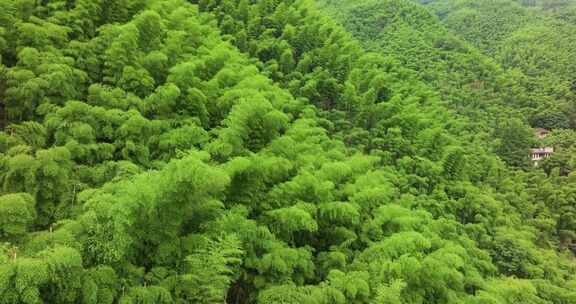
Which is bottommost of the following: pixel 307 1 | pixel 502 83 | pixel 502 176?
pixel 502 176

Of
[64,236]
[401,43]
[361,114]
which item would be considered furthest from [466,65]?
[64,236]

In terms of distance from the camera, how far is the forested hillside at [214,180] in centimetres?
395

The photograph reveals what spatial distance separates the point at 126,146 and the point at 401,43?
2650cm

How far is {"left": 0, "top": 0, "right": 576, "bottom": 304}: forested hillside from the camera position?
156 inches

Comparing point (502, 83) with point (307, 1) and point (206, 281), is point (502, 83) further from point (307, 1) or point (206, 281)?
point (206, 281)

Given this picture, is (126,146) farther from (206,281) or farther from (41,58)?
(206,281)

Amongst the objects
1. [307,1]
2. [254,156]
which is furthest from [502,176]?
[254,156]

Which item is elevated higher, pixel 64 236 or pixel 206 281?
pixel 64 236

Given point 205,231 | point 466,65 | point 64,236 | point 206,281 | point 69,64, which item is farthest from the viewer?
point 466,65

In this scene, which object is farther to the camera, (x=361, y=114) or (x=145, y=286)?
(x=361, y=114)

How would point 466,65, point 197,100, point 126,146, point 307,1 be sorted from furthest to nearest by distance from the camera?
point 466,65, point 307,1, point 197,100, point 126,146

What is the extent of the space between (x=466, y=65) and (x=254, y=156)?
2625cm

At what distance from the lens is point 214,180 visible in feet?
13.5

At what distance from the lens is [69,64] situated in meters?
6.54
